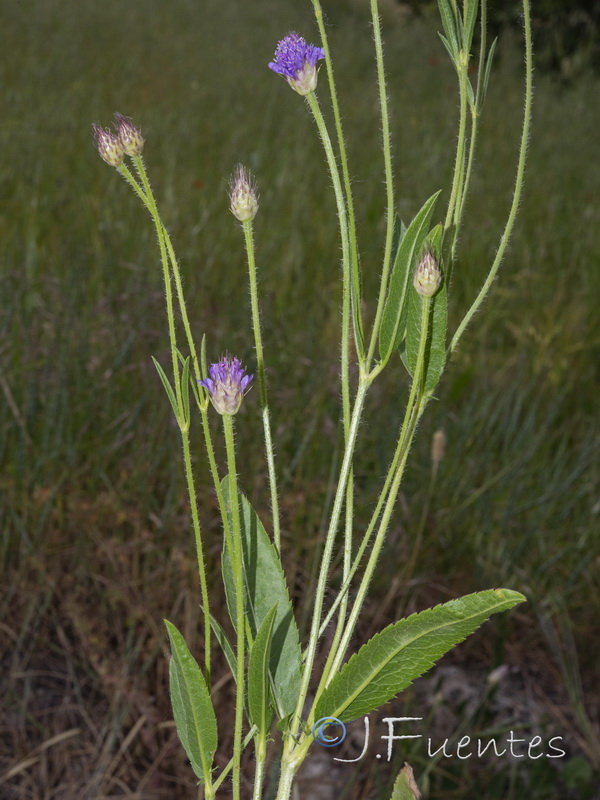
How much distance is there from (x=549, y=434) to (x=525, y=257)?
777 millimetres

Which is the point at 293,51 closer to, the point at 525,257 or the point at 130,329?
the point at 130,329

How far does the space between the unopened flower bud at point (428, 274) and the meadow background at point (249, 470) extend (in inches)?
25.5

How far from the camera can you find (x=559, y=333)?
228 cm

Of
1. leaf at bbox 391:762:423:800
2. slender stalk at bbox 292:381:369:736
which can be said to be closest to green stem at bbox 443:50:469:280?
slender stalk at bbox 292:381:369:736

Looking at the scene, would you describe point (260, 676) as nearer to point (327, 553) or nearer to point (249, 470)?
point (327, 553)

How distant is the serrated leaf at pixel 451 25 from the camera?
631 mm

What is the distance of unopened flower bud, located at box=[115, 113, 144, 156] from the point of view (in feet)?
1.92

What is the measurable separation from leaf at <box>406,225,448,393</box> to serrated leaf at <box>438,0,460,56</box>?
16 cm

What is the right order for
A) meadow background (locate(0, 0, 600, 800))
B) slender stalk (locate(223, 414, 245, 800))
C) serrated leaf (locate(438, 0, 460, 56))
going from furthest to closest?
meadow background (locate(0, 0, 600, 800)) → serrated leaf (locate(438, 0, 460, 56)) → slender stalk (locate(223, 414, 245, 800))

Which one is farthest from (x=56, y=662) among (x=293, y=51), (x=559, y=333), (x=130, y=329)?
(x=559, y=333)

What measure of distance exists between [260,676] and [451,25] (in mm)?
469

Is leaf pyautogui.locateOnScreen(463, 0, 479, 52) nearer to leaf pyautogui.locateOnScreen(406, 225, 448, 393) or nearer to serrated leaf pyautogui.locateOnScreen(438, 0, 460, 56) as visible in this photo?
serrated leaf pyautogui.locateOnScreen(438, 0, 460, 56)

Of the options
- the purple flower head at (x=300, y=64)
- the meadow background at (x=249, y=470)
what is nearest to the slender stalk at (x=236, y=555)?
the purple flower head at (x=300, y=64)

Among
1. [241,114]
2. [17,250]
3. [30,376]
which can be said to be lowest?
[30,376]
